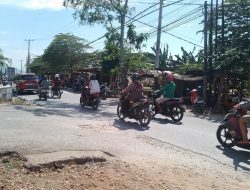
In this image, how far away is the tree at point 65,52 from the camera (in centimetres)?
6119

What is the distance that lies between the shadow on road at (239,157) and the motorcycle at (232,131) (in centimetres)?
16

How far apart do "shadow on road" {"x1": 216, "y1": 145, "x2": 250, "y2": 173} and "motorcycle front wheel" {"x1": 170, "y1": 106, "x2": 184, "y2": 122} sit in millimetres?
5303

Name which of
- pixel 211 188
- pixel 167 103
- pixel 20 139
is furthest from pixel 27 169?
pixel 167 103

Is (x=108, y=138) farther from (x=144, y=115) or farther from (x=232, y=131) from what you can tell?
(x=144, y=115)

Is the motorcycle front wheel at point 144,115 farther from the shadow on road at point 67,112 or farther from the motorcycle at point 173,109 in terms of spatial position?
the shadow on road at point 67,112

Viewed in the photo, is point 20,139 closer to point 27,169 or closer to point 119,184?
point 27,169

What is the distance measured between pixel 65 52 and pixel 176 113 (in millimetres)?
47944

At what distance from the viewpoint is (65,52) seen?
2416 inches

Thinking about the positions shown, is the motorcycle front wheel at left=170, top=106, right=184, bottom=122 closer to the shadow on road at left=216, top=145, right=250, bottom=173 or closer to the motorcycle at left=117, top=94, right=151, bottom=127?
the motorcycle at left=117, top=94, right=151, bottom=127

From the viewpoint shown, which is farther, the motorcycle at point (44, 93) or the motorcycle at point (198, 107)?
the motorcycle at point (44, 93)

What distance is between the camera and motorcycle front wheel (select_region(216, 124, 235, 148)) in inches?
377

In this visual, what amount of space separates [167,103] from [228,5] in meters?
12.0

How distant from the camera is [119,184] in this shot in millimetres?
5902

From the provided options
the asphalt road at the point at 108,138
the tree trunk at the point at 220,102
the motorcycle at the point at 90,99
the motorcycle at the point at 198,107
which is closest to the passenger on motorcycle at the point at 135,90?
the asphalt road at the point at 108,138
